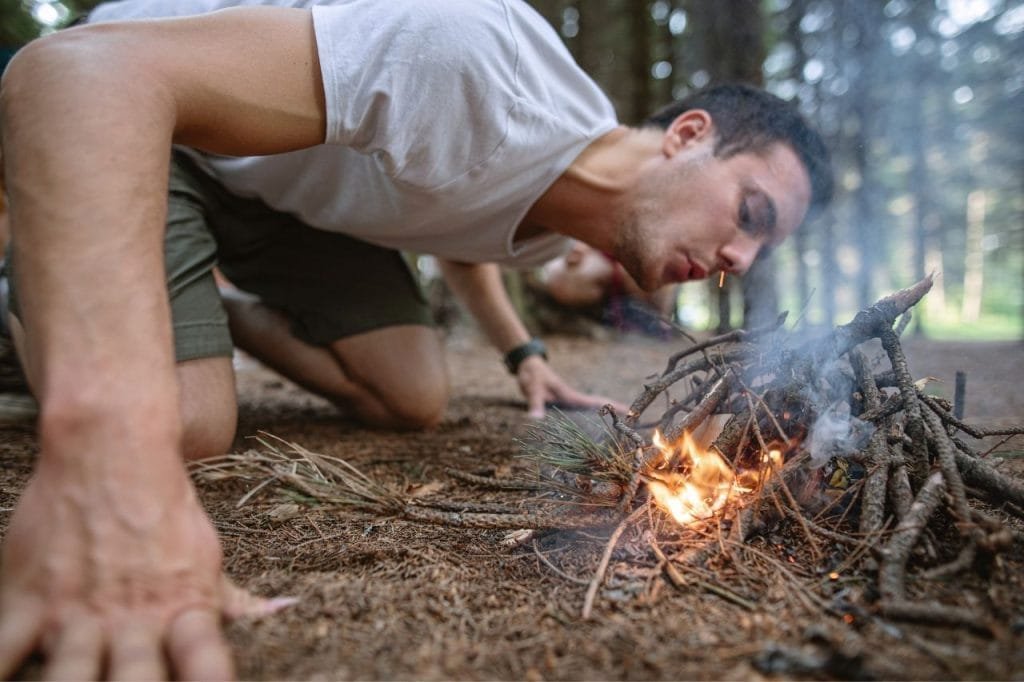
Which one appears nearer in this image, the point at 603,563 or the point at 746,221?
the point at 603,563

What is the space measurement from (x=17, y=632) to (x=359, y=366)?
2.04 metres

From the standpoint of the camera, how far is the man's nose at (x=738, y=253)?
2238 mm

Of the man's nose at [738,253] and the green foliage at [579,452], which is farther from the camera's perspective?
the man's nose at [738,253]

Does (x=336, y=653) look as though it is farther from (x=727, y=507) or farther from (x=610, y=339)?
(x=610, y=339)

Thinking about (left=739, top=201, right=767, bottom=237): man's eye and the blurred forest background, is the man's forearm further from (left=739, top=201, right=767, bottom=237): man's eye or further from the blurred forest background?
(left=739, top=201, right=767, bottom=237): man's eye

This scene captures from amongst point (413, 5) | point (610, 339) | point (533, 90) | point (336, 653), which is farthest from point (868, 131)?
point (336, 653)

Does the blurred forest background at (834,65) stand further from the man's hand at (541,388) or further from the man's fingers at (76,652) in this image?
the man's fingers at (76,652)

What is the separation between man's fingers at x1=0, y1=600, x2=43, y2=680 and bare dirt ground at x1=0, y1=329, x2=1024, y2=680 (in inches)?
10.0

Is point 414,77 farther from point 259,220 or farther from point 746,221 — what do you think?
point 259,220

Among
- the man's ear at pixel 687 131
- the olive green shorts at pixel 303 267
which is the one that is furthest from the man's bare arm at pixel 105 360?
the man's ear at pixel 687 131

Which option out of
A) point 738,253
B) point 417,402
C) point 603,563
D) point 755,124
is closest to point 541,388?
point 417,402

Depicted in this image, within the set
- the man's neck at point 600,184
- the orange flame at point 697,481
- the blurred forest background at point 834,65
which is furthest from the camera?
the blurred forest background at point 834,65

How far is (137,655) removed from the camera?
2.72 feet

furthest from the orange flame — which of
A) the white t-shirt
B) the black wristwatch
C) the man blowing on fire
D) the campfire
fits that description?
the black wristwatch
